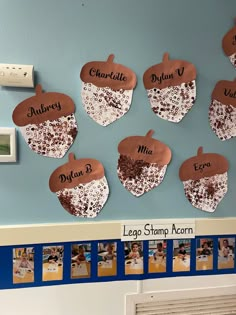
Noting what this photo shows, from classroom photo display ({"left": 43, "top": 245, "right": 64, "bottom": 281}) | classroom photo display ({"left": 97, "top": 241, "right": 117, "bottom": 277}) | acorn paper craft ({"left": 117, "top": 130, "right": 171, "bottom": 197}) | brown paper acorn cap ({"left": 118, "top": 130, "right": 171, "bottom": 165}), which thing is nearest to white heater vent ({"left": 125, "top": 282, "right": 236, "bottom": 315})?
classroom photo display ({"left": 97, "top": 241, "right": 117, "bottom": 277})

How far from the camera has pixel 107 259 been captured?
1175mm

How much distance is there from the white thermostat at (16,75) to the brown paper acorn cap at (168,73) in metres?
0.40

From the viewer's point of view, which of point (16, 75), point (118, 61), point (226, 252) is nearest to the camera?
point (16, 75)

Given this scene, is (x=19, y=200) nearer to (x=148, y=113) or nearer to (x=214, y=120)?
(x=148, y=113)

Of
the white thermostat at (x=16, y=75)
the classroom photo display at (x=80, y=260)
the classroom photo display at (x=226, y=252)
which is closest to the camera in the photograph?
the white thermostat at (x=16, y=75)

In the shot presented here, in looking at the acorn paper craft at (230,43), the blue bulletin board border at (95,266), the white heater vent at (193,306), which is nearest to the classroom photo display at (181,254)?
the blue bulletin board border at (95,266)

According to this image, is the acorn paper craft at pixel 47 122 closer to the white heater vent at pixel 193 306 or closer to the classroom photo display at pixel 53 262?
the classroom photo display at pixel 53 262

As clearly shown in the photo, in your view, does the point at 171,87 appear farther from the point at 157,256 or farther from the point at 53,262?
the point at 53,262

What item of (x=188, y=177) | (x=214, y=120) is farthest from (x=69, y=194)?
(x=214, y=120)

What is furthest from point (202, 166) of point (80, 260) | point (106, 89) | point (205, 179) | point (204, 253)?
point (80, 260)

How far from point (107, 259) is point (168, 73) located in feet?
2.31

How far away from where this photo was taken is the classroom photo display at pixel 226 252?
4.12 feet

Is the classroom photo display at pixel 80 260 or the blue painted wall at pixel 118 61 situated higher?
the blue painted wall at pixel 118 61

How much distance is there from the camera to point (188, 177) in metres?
1.21
